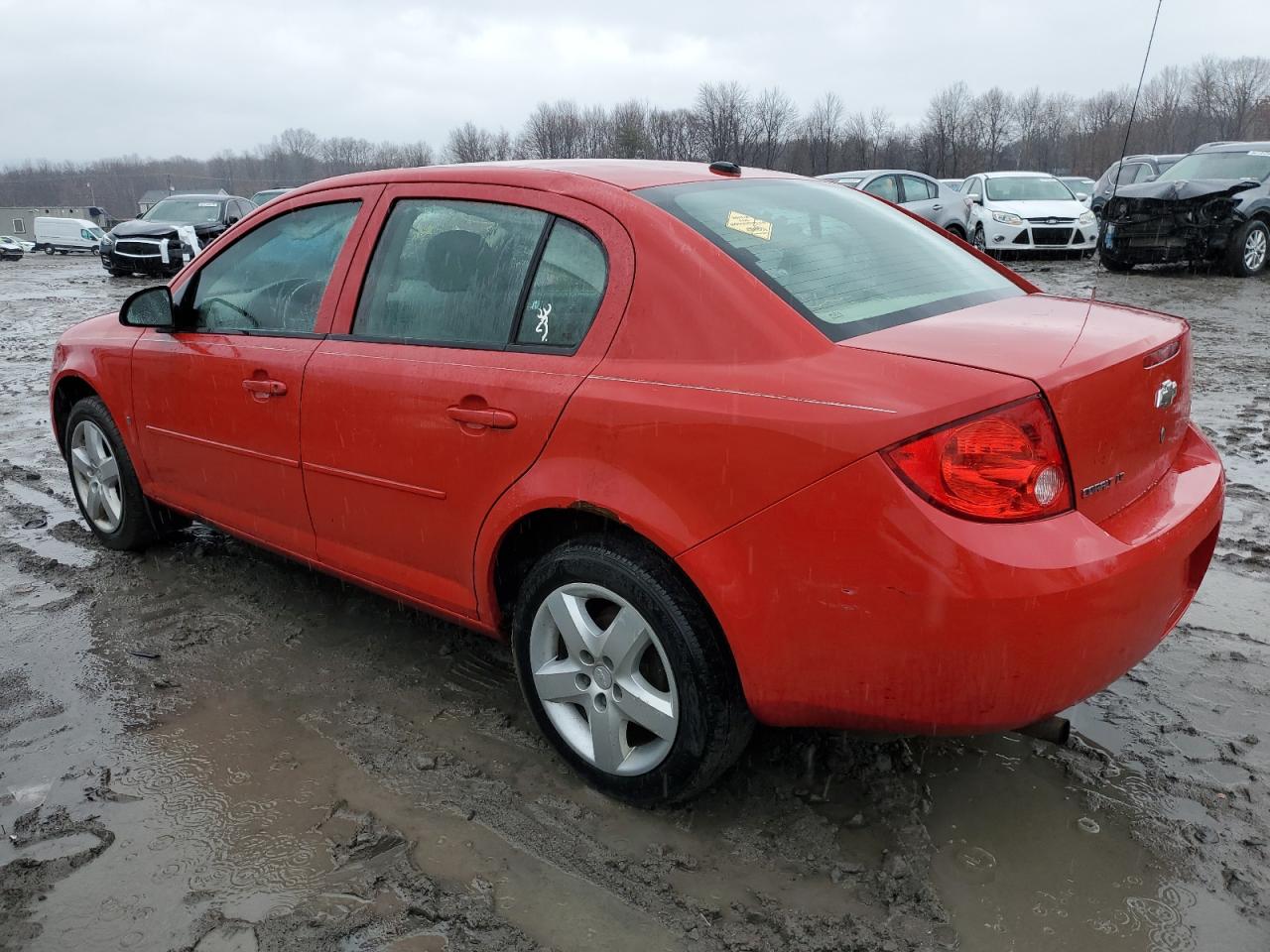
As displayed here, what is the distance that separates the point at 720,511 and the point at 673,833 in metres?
0.90

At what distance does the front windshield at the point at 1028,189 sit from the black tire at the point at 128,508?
1462 cm

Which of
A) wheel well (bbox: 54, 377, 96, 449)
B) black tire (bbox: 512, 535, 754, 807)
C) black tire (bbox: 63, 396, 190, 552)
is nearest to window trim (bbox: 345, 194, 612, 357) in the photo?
black tire (bbox: 512, 535, 754, 807)

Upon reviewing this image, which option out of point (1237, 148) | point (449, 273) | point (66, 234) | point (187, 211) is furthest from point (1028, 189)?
point (66, 234)

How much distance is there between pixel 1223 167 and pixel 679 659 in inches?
573

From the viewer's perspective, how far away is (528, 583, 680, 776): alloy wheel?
2.42 metres

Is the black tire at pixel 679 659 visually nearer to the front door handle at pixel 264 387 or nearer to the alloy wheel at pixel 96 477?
the front door handle at pixel 264 387

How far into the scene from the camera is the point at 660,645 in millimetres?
2357

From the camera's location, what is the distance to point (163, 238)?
1828 centimetres

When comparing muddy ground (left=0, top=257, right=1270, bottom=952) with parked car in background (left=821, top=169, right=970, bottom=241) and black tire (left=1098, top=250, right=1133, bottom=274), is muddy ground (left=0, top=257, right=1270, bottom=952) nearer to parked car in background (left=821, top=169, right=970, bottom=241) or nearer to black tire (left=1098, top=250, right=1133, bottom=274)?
black tire (left=1098, top=250, right=1133, bottom=274)

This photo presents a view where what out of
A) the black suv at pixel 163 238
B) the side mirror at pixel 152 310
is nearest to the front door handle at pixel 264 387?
the side mirror at pixel 152 310

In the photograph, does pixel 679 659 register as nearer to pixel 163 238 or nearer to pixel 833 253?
pixel 833 253

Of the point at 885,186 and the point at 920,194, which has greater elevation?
the point at 885,186

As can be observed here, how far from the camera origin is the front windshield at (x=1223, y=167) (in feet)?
43.2

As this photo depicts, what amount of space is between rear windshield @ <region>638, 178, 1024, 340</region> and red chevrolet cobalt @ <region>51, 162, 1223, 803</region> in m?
0.01
